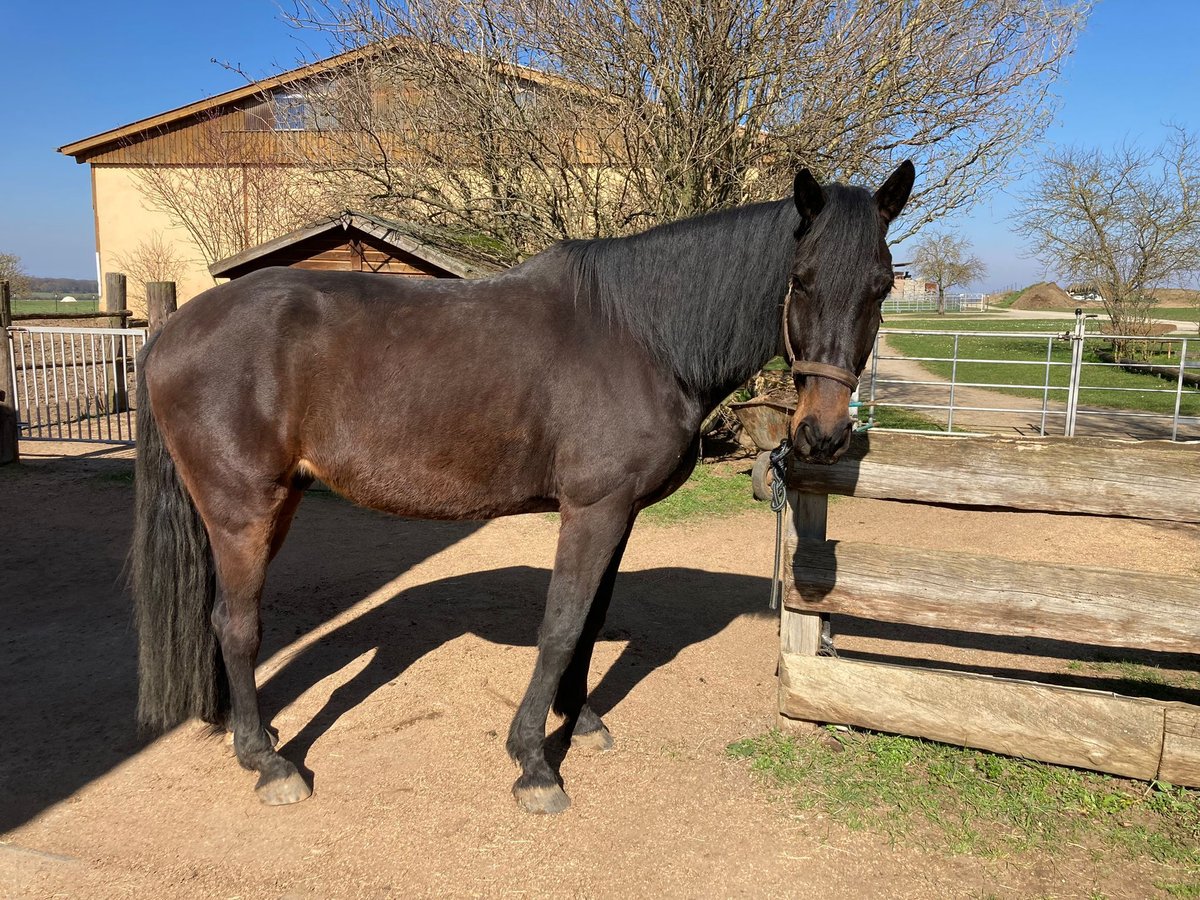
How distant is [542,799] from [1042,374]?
2362 cm

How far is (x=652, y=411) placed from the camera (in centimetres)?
317

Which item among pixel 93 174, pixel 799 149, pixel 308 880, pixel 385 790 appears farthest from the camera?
pixel 93 174

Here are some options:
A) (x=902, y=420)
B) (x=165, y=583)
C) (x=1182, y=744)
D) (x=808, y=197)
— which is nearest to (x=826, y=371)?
(x=808, y=197)

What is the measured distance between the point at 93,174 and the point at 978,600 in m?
26.4

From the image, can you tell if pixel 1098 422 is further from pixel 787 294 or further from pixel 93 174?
pixel 93 174

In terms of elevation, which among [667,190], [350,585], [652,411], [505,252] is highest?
[667,190]

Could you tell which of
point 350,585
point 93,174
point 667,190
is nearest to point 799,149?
point 667,190

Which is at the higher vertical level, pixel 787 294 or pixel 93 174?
pixel 93 174

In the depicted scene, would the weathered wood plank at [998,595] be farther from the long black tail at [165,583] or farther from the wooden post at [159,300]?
the wooden post at [159,300]

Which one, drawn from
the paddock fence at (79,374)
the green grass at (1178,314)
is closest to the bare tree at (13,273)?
the paddock fence at (79,374)

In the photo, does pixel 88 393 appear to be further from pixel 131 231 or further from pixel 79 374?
pixel 131 231

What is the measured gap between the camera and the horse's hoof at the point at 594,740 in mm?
3629

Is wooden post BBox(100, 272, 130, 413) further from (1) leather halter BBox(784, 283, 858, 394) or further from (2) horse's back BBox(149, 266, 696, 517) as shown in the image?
(1) leather halter BBox(784, 283, 858, 394)

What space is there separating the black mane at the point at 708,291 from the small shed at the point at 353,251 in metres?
6.38
